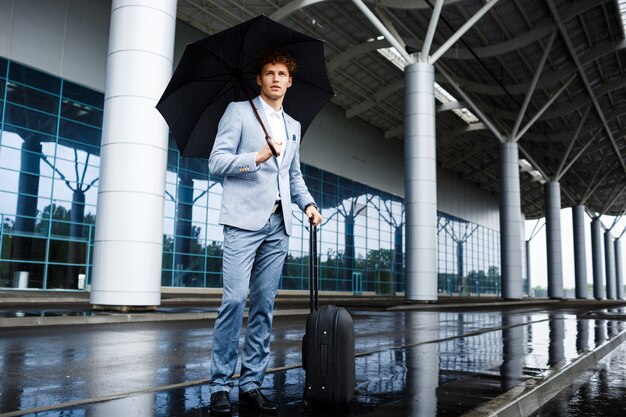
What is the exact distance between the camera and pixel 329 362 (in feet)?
9.74

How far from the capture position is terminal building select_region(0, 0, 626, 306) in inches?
448

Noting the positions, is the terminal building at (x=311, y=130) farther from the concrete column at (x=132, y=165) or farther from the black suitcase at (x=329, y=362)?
the black suitcase at (x=329, y=362)

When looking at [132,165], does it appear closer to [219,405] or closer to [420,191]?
[219,405]

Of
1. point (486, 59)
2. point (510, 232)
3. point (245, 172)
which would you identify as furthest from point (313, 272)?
point (510, 232)

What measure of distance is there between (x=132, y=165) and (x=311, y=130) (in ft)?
88.6

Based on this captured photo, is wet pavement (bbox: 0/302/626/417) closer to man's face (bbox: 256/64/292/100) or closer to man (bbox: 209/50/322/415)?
man (bbox: 209/50/322/415)

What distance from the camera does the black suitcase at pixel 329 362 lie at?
2.96 meters

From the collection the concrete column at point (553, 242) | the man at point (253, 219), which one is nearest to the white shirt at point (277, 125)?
the man at point (253, 219)

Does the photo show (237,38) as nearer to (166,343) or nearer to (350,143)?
(166,343)

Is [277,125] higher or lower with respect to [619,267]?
lower

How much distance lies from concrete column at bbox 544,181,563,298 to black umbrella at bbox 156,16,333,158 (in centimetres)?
4746

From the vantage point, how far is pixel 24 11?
22.5m

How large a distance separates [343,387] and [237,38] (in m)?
2.06

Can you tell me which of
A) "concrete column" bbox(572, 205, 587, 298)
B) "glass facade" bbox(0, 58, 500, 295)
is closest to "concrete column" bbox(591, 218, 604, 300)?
"concrete column" bbox(572, 205, 587, 298)
